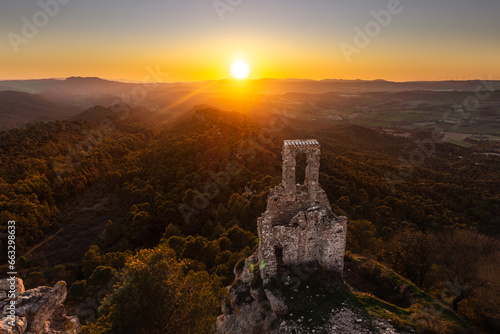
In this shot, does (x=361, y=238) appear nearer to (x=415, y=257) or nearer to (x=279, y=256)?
(x=415, y=257)

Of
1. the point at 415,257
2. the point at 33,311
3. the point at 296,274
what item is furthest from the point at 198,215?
the point at 415,257

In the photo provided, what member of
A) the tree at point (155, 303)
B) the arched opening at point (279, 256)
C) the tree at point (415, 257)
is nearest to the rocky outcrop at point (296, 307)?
the arched opening at point (279, 256)


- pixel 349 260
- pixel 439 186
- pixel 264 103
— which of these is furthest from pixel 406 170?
pixel 264 103

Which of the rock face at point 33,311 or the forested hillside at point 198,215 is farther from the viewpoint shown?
the forested hillside at point 198,215

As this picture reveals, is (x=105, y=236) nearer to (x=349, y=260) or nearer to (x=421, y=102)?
(x=349, y=260)

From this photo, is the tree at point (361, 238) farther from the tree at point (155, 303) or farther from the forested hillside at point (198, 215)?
the tree at point (155, 303)
